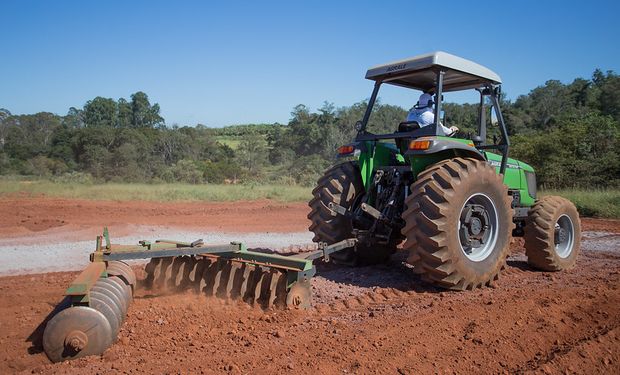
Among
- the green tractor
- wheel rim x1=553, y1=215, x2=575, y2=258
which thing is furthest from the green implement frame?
wheel rim x1=553, y1=215, x2=575, y2=258

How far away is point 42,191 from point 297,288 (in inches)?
724

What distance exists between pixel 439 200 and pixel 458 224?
0.38 meters

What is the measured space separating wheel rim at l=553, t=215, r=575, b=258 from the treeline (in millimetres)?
9919

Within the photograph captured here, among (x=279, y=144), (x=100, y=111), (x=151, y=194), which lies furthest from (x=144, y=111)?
(x=151, y=194)

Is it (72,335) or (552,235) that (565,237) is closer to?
(552,235)

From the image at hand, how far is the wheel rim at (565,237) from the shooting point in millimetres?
6418

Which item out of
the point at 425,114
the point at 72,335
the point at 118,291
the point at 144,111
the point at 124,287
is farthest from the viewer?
the point at 144,111

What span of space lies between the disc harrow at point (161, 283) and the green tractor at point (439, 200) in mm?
667

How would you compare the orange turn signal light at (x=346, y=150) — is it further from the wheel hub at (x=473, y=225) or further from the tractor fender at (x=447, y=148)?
the wheel hub at (x=473, y=225)

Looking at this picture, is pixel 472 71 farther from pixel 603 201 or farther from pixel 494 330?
pixel 603 201

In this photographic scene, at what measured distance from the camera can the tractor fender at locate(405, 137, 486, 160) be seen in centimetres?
472

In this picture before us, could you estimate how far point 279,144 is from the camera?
4316 cm

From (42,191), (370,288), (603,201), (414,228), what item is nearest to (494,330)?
(414,228)

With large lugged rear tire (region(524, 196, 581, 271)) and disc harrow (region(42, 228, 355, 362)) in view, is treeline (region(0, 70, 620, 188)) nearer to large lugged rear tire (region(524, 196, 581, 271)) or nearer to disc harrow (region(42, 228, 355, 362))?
large lugged rear tire (region(524, 196, 581, 271))
